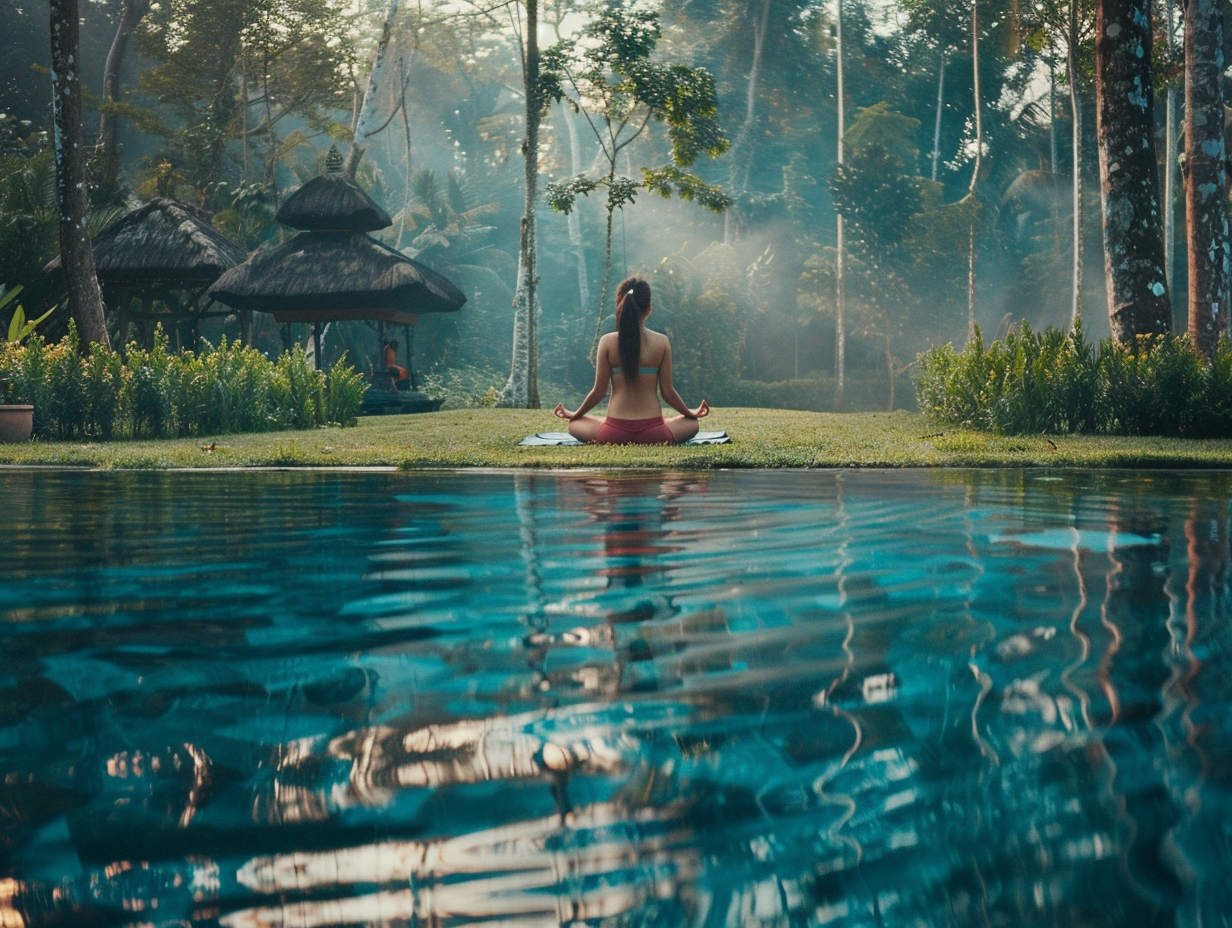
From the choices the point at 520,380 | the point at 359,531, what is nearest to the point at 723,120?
the point at 520,380

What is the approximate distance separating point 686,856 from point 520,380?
22.4 meters

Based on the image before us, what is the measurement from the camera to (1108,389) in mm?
11664

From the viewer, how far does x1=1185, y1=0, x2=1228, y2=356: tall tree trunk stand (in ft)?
49.2

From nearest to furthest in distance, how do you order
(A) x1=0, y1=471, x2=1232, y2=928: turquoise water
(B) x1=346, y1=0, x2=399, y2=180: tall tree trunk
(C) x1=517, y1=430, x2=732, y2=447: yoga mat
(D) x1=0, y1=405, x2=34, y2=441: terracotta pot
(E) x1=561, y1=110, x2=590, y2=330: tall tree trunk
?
(A) x1=0, y1=471, x2=1232, y2=928: turquoise water → (C) x1=517, y1=430, x2=732, y2=447: yoga mat → (D) x1=0, y1=405, x2=34, y2=441: terracotta pot → (B) x1=346, y1=0, x2=399, y2=180: tall tree trunk → (E) x1=561, y1=110, x2=590, y2=330: tall tree trunk

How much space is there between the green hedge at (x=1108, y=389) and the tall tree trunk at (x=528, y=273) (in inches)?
479

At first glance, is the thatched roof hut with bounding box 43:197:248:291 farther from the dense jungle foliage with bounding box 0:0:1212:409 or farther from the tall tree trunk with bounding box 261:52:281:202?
the tall tree trunk with bounding box 261:52:281:202

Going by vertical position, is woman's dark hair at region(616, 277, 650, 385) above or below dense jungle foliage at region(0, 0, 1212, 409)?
below

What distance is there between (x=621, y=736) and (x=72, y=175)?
1708 centimetres

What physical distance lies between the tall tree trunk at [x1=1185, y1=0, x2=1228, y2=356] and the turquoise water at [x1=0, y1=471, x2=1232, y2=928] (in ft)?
40.5

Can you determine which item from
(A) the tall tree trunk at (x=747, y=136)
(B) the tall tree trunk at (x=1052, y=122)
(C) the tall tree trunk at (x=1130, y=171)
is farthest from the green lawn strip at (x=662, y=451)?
(B) the tall tree trunk at (x=1052, y=122)

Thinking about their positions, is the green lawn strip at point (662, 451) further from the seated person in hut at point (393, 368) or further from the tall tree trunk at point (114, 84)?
the tall tree trunk at point (114, 84)

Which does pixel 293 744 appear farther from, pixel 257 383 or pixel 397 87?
pixel 397 87

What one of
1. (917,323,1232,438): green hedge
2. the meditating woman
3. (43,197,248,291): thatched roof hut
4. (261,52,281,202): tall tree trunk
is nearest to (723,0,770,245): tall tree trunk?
(261,52,281,202): tall tree trunk

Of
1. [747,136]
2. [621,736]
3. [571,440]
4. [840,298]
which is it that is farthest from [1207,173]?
[747,136]
